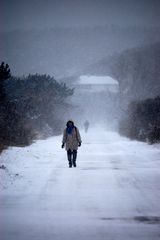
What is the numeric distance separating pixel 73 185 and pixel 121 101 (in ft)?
234

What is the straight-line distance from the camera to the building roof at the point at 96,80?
8794 centimetres

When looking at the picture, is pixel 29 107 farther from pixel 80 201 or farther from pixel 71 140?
pixel 80 201

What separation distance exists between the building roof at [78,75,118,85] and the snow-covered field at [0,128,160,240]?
2923 inches

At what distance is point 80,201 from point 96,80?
8268cm

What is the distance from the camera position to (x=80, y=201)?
27.2ft

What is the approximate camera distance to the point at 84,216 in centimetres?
711

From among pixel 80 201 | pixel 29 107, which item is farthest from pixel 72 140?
pixel 29 107

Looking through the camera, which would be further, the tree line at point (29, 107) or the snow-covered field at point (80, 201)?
the tree line at point (29, 107)

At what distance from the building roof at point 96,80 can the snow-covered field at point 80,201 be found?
74.2 m

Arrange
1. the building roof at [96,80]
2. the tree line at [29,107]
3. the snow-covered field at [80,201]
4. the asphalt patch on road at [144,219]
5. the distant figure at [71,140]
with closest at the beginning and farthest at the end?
the snow-covered field at [80,201]
the asphalt patch on road at [144,219]
the distant figure at [71,140]
the tree line at [29,107]
the building roof at [96,80]

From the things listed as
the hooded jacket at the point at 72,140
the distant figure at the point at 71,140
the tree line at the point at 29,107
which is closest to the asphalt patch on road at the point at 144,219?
the distant figure at the point at 71,140

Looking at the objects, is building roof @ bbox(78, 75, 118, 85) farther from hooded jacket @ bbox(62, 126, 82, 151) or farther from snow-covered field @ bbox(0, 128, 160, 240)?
snow-covered field @ bbox(0, 128, 160, 240)

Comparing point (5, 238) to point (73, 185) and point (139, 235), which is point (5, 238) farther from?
point (73, 185)

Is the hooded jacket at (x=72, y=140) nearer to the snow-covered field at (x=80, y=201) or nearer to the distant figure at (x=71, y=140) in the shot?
the distant figure at (x=71, y=140)
